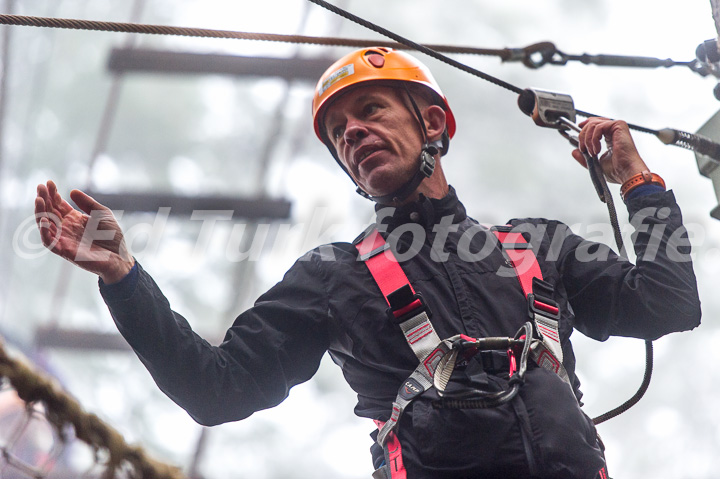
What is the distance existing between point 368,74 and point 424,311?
100 centimetres

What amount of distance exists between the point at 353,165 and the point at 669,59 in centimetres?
155

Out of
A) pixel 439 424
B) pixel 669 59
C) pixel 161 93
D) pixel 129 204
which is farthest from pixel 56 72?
pixel 439 424

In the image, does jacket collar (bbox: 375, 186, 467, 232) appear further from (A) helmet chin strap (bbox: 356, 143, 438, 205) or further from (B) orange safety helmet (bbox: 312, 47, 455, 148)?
(B) orange safety helmet (bbox: 312, 47, 455, 148)

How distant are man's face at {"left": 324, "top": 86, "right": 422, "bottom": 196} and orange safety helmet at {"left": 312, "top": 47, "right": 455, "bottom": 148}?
0.12 feet

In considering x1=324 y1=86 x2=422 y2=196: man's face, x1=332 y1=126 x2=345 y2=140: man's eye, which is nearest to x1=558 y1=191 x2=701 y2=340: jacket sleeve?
x1=324 y1=86 x2=422 y2=196: man's face

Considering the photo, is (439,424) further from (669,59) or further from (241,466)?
(241,466)

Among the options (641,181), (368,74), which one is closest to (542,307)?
(641,181)

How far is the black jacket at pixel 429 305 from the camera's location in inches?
81.0

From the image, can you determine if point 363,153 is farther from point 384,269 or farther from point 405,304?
point 405,304

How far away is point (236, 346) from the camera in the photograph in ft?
7.50

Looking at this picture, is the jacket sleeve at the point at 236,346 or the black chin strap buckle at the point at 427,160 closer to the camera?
the jacket sleeve at the point at 236,346

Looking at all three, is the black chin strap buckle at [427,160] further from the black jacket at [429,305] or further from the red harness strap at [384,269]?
the red harness strap at [384,269]

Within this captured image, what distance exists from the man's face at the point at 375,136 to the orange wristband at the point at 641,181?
66cm

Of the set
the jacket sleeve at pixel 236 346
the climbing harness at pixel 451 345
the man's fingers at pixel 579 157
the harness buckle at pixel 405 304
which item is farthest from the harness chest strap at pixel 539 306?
the jacket sleeve at pixel 236 346
